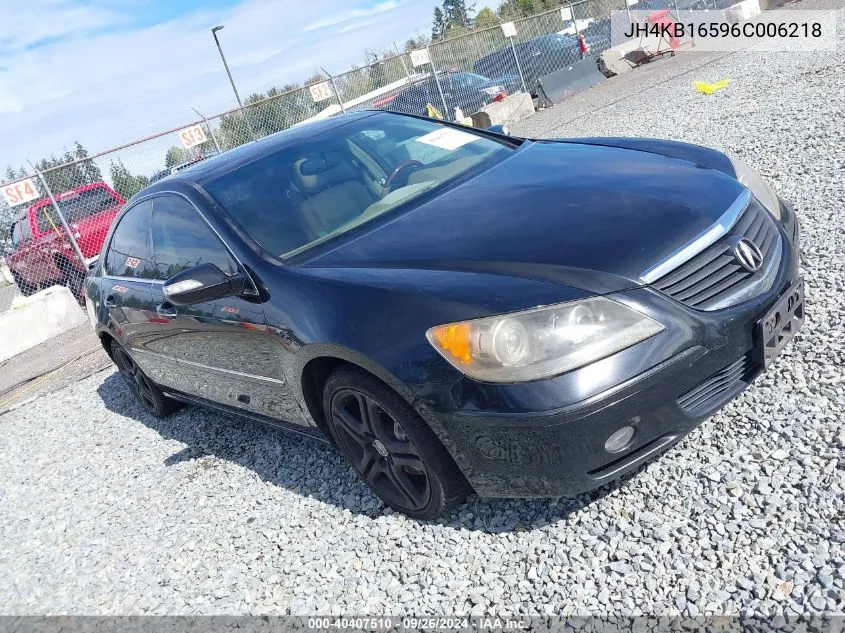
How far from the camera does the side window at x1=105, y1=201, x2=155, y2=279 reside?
166 inches

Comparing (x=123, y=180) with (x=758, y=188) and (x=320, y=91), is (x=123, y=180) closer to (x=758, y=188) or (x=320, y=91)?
(x=320, y=91)

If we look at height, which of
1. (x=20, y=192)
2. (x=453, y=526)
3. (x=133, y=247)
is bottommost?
(x=453, y=526)

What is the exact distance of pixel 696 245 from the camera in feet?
8.04

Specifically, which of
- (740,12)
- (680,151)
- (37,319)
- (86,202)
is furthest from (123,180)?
(740,12)

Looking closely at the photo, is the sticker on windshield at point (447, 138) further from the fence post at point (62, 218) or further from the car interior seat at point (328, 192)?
the fence post at point (62, 218)

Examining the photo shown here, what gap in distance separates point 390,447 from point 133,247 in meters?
2.57

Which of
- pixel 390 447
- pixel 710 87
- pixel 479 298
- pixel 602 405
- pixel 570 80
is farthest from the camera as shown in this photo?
pixel 570 80

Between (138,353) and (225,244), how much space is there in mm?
1849

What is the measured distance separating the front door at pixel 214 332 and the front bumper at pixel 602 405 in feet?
3.46

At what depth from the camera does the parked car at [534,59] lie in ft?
57.0

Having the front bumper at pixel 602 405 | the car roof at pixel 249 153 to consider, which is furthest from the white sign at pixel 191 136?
the front bumper at pixel 602 405

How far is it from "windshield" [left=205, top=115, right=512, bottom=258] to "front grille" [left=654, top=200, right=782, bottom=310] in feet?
4.61

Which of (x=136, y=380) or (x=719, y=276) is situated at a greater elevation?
(x=719, y=276)

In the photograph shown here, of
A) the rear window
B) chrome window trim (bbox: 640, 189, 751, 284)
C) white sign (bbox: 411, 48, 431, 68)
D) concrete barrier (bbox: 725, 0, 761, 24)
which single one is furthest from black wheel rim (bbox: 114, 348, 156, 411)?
concrete barrier (bbox: 725, 0, 761, 24)
